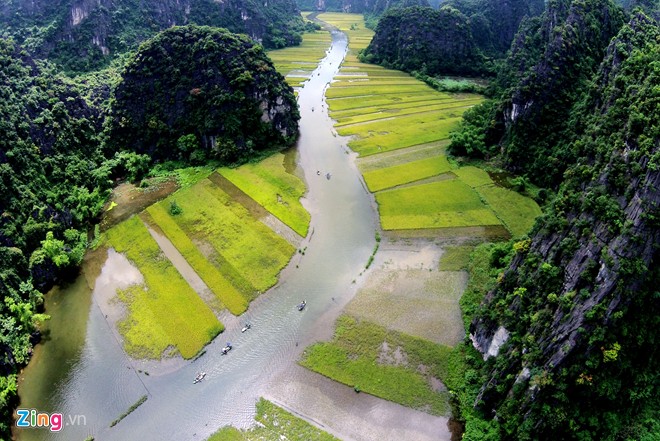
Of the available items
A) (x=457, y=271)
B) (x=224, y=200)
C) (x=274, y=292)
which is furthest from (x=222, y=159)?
(x=457, y=271)

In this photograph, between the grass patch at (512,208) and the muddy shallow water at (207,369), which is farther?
the grass patch at (512,208)

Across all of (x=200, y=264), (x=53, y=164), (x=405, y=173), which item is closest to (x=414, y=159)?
(x=405, y=173)

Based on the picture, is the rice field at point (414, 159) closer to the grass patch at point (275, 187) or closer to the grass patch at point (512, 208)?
the grass patch at point (512, 208)

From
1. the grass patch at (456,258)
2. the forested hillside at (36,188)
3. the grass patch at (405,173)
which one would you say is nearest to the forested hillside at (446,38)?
the grass patch at (405,173)

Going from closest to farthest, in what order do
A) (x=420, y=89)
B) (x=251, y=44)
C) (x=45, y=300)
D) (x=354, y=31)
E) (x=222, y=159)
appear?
(x=45, y=300) < (x=222, y=159) < (x=251, y=44) < (x=420, y=89) < (x=354, y=31)

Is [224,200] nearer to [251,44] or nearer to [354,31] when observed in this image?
[251,44]

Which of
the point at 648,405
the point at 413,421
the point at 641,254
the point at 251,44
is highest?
the point at 251,44

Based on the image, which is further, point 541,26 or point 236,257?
point 541,26
